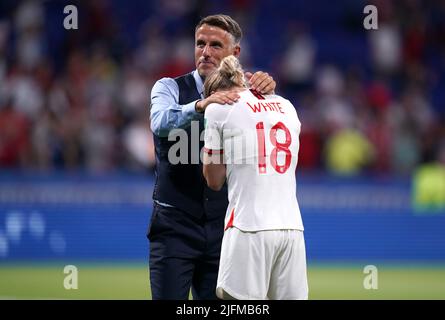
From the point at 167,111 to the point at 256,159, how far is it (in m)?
0.94

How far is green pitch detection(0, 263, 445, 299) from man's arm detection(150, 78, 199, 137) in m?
4.14

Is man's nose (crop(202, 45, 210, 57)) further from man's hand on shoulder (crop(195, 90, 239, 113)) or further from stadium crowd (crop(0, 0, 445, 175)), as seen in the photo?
stadium crowd (crop(0, 0, 445, 175))

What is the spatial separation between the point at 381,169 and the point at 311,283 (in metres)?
3.88

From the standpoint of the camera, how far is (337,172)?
14312 millimetres

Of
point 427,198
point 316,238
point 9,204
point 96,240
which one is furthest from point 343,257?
point 9,204

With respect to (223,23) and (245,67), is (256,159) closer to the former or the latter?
(223,23)

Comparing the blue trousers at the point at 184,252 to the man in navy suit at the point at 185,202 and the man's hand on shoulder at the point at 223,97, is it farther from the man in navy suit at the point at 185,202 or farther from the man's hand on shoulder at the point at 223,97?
the man's hand on shoulder at the point at 223,97

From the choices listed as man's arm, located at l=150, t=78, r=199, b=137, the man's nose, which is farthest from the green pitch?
the man's nose

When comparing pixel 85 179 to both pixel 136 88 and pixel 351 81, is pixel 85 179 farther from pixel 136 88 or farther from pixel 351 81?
pixel 351 81

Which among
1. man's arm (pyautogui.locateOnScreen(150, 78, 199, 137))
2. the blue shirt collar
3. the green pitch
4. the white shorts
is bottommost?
the green pitch

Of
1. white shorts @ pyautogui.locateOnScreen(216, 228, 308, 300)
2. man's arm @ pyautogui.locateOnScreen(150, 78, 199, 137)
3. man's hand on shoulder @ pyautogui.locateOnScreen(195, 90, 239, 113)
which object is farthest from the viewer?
Answer: man's arm @ pyautogui.locateOnScreen(150, 78, 199, 137)

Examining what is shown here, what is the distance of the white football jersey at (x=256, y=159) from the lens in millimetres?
4914

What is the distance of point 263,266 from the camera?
16.1 feet

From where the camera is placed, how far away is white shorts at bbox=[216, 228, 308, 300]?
4895 mm
